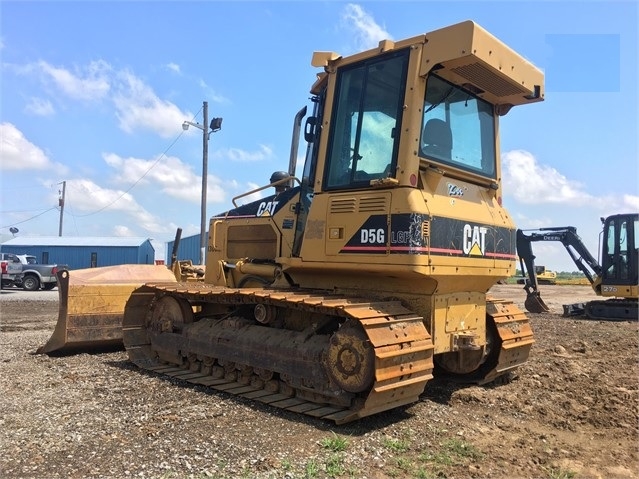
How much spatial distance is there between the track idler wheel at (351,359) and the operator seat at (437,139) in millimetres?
1980

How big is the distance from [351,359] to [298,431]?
78 cm

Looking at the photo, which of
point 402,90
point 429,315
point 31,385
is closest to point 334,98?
point 402,90

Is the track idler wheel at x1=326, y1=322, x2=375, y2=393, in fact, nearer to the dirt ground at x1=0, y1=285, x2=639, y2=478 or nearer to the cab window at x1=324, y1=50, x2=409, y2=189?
the dirt ground at x1=0, y1=285, x2=639, y2=478

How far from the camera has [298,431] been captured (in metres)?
4.80

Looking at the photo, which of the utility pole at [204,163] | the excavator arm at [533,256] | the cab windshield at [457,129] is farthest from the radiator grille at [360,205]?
the utility pole at [204,163]

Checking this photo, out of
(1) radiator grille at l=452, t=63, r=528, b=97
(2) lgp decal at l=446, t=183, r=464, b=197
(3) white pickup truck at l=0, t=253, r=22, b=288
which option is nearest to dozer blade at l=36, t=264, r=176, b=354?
(2) lgp decal at l=446, t=183, r=464, b=197

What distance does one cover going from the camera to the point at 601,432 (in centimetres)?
516

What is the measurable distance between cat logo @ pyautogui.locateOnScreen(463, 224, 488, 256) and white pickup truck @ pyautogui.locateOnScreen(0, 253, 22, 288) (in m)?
24.5

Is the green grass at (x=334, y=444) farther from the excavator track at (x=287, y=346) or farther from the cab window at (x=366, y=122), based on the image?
the cab window at (x=366, y=122)

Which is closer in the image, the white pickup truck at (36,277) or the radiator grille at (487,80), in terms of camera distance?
the radiator grille at (487,80)

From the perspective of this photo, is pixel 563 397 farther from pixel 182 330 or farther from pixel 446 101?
pixel 182 330

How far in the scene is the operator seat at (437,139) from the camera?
5.56 m

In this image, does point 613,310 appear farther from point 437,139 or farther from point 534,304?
point 437,139

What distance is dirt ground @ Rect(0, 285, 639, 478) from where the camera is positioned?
13.2 feet
